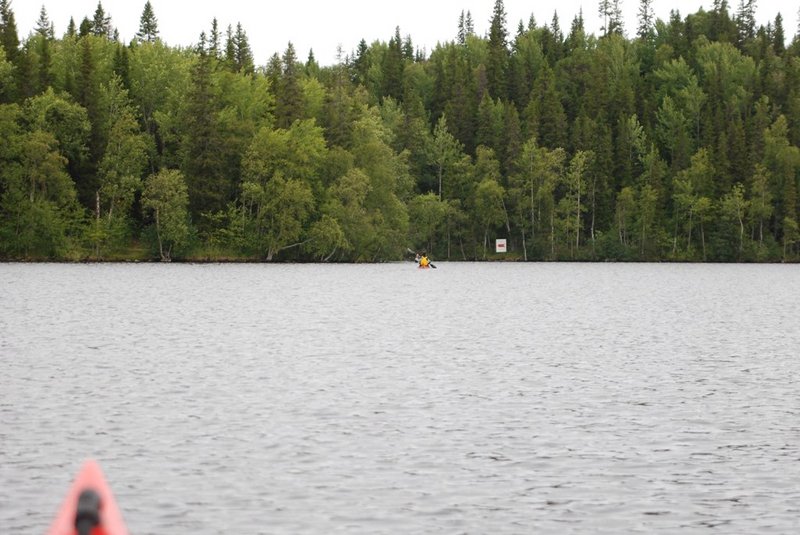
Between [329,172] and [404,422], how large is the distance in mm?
111941

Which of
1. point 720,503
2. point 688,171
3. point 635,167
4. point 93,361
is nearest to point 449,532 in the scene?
point 720,503

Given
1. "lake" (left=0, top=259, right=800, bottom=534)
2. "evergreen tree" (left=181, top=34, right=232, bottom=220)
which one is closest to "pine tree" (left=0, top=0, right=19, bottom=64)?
"evergreen tree" (left=181, top=34, right=232, bottom=220)

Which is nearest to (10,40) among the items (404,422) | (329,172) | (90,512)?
(329,172)

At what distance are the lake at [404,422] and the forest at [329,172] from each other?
74.8 m

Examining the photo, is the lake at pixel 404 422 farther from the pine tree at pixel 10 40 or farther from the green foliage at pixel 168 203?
the pine tree at pixel 10 40

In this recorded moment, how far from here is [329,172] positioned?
13312 cm

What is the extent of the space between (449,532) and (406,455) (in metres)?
4.82

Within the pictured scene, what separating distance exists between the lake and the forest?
74778 millimetres

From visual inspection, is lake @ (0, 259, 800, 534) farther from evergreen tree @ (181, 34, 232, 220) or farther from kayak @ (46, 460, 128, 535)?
evergreen tree @ (181, 34, 232, 220)

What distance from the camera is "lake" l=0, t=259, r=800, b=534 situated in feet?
50.3

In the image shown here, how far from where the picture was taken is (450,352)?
3656 centimetres

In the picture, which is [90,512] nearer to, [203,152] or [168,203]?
→ [168,203]

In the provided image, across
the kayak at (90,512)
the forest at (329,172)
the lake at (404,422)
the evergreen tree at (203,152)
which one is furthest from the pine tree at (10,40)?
the kayak at (90,512)

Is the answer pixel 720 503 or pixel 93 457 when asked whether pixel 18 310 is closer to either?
pixel 93 457
